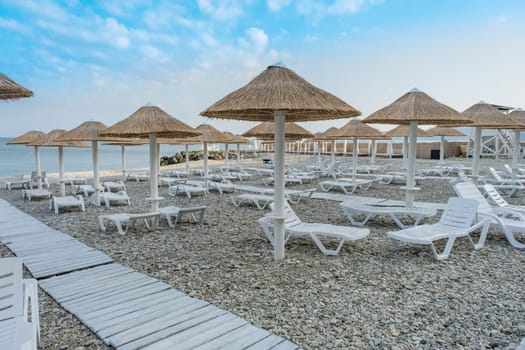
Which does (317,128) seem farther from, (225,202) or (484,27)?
(225,202)

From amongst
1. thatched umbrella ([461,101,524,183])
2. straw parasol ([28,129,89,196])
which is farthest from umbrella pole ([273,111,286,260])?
straw parasol ([28,129,89,196])

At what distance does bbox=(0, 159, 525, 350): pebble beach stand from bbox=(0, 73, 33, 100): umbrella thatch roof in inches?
87.8

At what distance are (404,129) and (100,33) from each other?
12.5m

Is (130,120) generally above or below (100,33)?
below

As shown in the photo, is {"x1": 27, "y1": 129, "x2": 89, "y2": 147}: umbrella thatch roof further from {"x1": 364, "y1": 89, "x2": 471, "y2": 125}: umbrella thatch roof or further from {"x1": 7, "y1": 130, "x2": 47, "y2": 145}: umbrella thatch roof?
{"x1": 364, "y1": 89, "x2": 471, "y2": 125}: umbrella thatch roof

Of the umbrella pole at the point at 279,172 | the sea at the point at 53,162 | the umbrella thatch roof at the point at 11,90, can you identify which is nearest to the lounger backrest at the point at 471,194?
the umbrella pole at the point at 279,172

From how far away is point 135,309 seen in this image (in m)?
3.02

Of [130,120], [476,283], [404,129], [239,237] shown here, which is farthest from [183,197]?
[404,129]

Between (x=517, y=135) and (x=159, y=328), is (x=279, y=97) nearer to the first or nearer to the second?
(x=159, y=328)

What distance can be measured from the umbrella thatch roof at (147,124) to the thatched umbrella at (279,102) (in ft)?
6.46

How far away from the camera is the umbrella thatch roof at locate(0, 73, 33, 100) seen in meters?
3.73

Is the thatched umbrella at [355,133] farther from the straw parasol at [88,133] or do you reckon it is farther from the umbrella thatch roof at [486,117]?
the straw parasol at [88,133]

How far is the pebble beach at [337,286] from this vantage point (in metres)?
2.69

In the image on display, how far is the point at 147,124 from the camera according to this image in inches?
243
